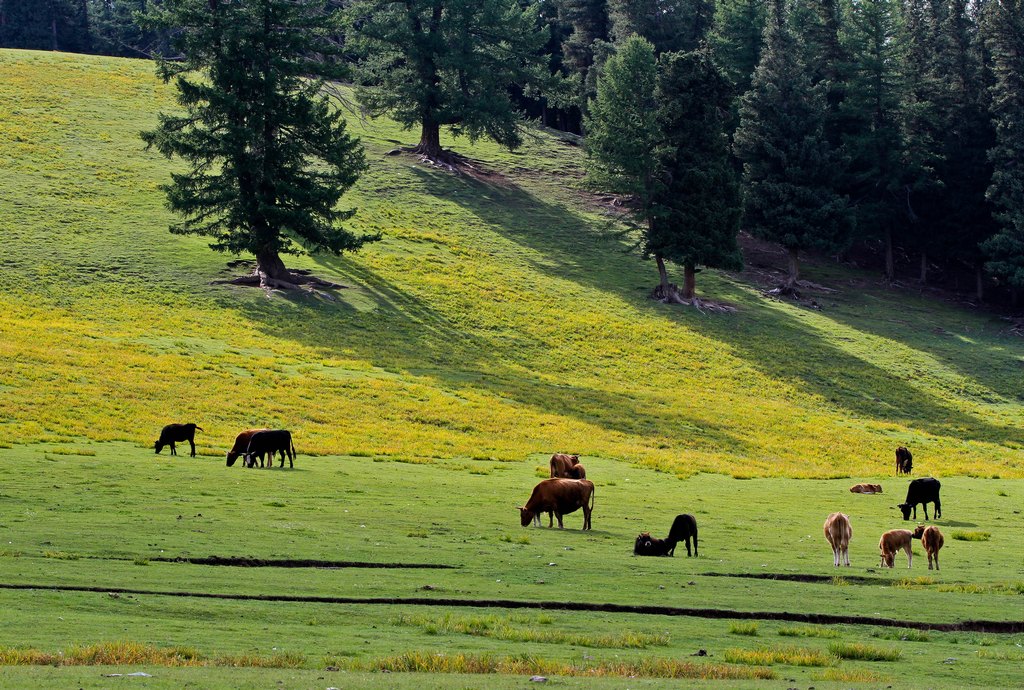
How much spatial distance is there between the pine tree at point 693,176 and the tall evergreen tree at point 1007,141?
2409 cm

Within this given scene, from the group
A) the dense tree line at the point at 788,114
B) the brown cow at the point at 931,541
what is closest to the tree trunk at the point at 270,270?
the dense tree line at the point at 788,114

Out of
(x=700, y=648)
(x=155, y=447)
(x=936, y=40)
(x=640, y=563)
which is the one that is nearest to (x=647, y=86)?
(x=936, y=40)

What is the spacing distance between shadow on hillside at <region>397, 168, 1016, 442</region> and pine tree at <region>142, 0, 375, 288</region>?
22.3 meters

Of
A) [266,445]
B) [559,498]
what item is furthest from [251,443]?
[559,498]

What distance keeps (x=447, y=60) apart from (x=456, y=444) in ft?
190

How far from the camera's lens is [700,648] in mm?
16328

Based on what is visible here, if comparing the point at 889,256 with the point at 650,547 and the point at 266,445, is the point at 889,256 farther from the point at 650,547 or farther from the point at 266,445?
the point at 650,547

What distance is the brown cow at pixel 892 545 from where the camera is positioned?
23.7m

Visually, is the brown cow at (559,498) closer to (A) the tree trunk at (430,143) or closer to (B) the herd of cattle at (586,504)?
(B) the herd of cattle at (586,504)

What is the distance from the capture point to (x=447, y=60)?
9550 centimetres

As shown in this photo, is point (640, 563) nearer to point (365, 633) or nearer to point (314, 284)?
point (365, 633)

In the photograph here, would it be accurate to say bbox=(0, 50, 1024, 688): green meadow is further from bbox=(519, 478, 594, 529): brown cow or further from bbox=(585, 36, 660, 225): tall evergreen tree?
bbox=(585, 36, 660, 225): tall evergreen tree

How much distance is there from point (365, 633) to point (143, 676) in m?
4.02

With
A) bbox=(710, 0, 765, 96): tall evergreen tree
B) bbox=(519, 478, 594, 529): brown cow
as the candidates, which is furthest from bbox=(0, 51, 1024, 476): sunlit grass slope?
bbox=(710, 0, 765, 96): tall evergreen tree
